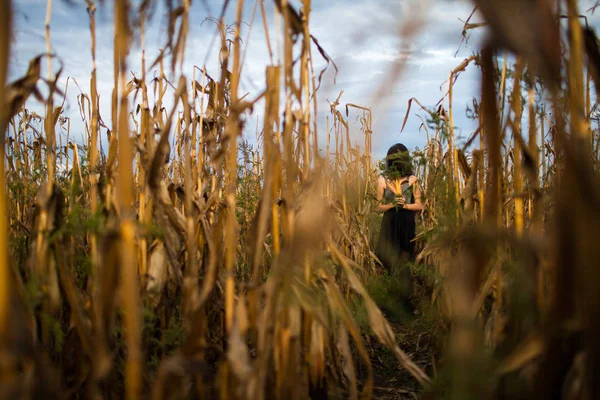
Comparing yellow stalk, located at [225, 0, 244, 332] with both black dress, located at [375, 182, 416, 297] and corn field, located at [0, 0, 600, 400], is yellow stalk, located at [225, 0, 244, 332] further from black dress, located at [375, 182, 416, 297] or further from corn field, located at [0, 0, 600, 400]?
black dress, located at [375, 182, 416, 297]

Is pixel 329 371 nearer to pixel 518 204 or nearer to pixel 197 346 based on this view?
pixel 197 346

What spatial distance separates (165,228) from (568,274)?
103cm

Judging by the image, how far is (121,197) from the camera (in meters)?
0.87

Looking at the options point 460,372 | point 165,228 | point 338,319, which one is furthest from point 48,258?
point 460,372

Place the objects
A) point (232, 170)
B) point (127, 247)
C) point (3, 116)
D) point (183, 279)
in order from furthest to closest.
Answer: point (183, 279), point (232, 170), point (127, 247), point (3, 116)

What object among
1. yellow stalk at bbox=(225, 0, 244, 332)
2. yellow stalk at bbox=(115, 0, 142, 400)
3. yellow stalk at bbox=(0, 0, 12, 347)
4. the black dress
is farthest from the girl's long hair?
yellow stalk at bbox=(0, 0, 12, 347)

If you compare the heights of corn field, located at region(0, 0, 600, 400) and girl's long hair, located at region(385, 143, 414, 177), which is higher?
girl's long hair, located at region(385, 143, 414, 177)

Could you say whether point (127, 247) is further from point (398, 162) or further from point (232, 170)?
point (398, 162)

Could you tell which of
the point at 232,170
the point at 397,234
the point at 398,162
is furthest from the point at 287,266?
the point at 397,234

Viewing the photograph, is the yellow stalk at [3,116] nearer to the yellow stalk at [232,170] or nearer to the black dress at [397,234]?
the yellow stalk at [232,170]

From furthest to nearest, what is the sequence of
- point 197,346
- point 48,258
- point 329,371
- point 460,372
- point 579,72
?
point 329,371, point 48,258, point 197,346, point 579,72, point 460,372

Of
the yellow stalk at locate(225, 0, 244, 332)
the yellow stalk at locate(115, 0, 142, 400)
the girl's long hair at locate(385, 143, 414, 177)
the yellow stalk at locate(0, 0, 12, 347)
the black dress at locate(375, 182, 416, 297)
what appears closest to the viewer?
the yellow stalk at locate(0, 0, 12, 347)

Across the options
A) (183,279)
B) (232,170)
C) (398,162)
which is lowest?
(183,279)

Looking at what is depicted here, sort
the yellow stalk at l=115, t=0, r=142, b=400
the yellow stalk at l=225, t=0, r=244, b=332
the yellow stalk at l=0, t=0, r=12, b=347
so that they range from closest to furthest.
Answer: the yellow stalk at l=0, t=0, r=12, b=347
the yellow stalk at l=115, t=0, r=142, b=400
the yellow stalk at l=225, t=0, r=244, b=332
